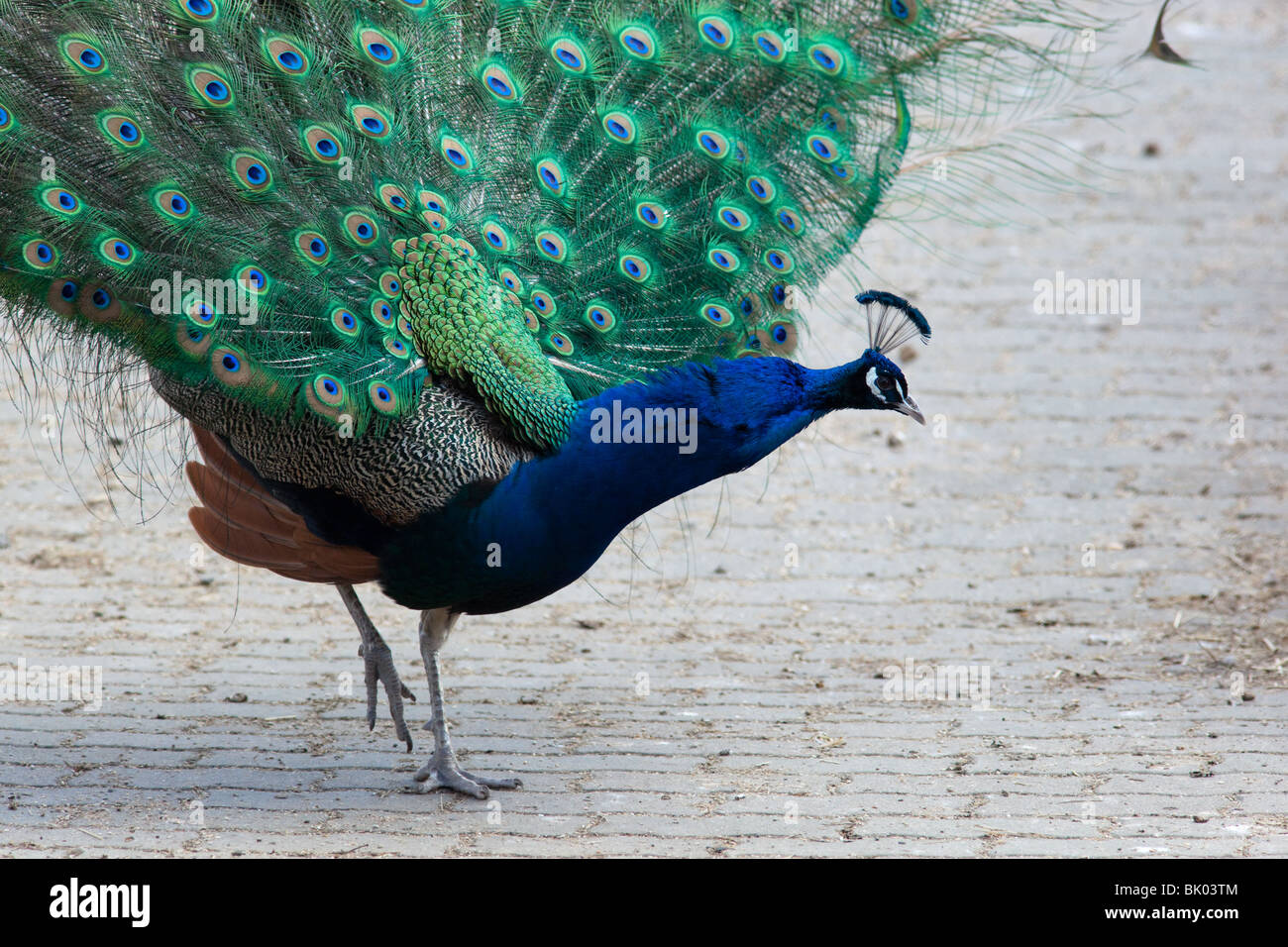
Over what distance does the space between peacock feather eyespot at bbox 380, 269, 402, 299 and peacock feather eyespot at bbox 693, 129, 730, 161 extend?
1144 mm

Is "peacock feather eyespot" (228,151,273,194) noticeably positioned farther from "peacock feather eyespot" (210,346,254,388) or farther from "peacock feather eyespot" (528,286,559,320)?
"peacock feather eyespot" (528,286,559,320)

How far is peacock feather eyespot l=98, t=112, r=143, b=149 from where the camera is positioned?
4410mm

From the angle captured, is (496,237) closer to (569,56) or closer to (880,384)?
(569,56)

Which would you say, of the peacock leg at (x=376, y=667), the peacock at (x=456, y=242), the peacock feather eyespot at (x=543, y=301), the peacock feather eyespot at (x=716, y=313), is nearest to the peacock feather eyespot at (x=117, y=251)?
the peacock at (x=456, y=242)

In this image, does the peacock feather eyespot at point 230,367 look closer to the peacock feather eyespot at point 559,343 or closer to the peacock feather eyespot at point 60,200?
the peacock feather eyespot at point 60,200

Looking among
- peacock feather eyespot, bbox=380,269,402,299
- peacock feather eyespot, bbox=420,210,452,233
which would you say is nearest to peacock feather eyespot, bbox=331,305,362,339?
peacock feather eyespot, bbox=380,269,402,299

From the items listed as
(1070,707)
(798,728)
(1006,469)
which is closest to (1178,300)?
(1006,469)

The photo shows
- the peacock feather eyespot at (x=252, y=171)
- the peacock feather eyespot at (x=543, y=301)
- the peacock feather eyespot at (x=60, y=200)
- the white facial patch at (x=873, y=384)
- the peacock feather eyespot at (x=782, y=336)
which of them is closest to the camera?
the peacock feather eyespot at (x=60, y=200)

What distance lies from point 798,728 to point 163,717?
234 cm

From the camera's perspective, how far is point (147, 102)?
4.45 m

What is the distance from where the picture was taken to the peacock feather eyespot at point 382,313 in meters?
4.57

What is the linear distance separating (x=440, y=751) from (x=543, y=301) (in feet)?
5.08

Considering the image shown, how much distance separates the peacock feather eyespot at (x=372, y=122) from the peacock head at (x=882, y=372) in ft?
5.19

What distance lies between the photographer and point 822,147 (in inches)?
202
